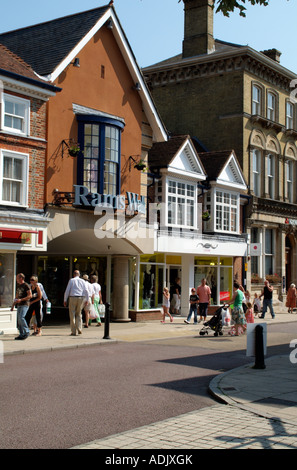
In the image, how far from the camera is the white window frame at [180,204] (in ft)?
87.8

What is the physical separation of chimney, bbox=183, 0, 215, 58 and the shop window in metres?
22.2

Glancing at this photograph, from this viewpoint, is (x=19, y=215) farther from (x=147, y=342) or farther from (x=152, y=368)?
(x=152, y=368)

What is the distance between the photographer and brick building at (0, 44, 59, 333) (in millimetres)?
17875

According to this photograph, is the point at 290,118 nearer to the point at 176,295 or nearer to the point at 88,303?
the point at 176,295

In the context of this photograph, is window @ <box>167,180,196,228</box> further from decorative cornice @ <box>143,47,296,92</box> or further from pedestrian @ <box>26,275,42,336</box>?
pedestrian @ <box>26,275,42,336</box>

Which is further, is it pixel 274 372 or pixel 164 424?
pixel 274 372

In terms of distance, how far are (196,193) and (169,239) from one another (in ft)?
13.1

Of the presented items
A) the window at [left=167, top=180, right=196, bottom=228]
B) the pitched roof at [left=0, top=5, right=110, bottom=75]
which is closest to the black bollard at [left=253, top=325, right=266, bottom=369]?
the pitched roof at [left=0, top=5, right=110, bottom=75]

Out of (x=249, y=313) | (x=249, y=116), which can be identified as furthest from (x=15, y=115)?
(x=249, y=116)

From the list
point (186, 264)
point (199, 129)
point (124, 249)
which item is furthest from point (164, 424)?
point (199, 129)

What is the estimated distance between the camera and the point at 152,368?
1195 centimetres

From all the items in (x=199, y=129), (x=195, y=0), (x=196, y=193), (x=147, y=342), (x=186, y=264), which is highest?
(x=195, y=0)

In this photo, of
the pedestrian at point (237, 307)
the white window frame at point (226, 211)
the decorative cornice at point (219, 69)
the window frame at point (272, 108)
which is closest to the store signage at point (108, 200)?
the pedestrian at point (237, 307)
